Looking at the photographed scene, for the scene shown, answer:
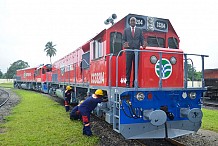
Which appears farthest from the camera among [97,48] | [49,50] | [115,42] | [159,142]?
[49,50]

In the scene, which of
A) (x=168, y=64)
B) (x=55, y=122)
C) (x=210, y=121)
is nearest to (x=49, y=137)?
(x=55, y=122)

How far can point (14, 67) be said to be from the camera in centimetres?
10119

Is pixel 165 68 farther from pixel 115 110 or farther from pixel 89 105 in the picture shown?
pixel 89 105

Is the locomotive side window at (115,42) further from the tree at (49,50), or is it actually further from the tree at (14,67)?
the tree at (14,67)

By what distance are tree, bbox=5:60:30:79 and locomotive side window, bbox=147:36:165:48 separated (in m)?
99.0

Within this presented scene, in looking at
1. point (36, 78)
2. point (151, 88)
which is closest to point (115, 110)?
point (151, 88)

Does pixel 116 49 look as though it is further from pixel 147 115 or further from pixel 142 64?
pixel 147 115

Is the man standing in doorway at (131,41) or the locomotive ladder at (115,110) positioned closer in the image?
the locomotive ladder at (115,110)

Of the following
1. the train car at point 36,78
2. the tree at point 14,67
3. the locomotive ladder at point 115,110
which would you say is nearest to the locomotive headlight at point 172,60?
the locomotive ladder at point 115,110

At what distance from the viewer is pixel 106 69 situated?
6.75 m

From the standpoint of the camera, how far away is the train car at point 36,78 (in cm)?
2265

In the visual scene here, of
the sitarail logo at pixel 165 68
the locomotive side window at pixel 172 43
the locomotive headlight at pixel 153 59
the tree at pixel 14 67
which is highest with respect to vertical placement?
the tree at pixel 14 67

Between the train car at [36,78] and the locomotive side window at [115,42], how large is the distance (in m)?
14.5

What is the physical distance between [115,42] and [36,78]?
76.0 feet
